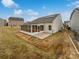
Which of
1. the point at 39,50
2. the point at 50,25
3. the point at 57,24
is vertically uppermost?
the point at 57,24

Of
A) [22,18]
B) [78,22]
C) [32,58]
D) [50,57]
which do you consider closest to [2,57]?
[32,58]

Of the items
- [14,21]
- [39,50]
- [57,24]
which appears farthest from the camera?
[14,21]

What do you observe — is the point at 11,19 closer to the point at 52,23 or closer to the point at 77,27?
the point at 52,23

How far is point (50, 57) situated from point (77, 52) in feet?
9.87

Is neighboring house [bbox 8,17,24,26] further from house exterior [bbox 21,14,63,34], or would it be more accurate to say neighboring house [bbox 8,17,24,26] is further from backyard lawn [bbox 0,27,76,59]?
backyard lawn [bbox 0,27,76,59]

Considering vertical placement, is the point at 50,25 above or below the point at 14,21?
below

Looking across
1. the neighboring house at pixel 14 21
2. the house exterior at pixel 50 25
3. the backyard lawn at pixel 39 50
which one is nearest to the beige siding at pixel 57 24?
the house exterior at pixel 50 25

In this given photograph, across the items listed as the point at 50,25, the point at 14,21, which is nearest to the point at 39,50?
the point at 50,25

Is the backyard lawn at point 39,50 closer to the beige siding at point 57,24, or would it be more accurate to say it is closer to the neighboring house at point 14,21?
the beige siding at point 57,24

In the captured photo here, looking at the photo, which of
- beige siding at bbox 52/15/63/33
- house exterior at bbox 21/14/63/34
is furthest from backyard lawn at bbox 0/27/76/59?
beige siding at bbox 52/15/63/33

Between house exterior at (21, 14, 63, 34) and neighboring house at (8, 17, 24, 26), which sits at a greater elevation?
neighboring house at (8, 17, 24, 26)

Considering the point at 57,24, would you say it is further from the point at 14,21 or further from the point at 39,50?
the point at 14,21

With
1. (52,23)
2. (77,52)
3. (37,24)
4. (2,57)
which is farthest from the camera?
(37,24)

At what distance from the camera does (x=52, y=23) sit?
28359 millimetres
